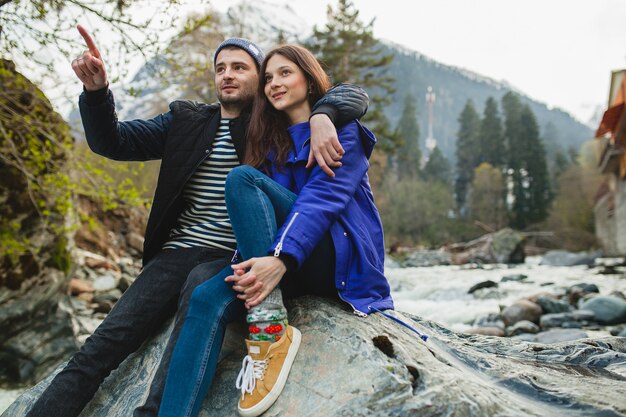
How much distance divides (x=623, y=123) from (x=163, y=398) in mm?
19416

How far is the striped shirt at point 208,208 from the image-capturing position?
8.71ft

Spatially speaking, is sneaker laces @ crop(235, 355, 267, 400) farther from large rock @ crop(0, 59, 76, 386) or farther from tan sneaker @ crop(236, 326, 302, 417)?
large rock @ crop(0, 59, 76, 386)

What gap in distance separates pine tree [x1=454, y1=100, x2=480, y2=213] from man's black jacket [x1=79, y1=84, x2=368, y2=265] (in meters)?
53.7

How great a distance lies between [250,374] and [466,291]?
1181cm

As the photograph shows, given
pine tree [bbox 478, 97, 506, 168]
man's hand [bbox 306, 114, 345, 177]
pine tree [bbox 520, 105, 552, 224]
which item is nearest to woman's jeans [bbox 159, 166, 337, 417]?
man's hand [bbox 306, 114, 345, 177]

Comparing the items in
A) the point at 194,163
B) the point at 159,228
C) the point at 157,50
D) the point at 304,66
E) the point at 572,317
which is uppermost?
the point at 157,50

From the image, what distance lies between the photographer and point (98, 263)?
1097 centimetres

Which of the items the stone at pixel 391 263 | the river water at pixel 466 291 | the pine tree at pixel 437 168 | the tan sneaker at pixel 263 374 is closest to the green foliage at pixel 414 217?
the stone at pixel 391 263

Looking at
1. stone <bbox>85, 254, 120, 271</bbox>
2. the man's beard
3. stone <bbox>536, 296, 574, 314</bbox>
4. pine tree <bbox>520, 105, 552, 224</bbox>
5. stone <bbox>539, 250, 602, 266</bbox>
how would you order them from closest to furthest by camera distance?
1. the man's beard
2. stone <bbox>536, 296, 574, 314</bbox>
3. stone <bbox>85, 254, 120, 271</bbox>
4. stone <bbox>539, 250, 602, 266</bbox>
5. pine tree <bbox>520, 105, 552, 224</bbox>

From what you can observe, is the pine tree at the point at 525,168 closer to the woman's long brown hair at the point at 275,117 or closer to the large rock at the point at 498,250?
the large rock at the point at 498,250

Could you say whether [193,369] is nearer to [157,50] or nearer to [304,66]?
[304,66]

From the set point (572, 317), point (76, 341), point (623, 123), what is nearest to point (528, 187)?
point (623, 123)

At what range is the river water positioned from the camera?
395 inches

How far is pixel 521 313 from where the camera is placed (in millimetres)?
8430
